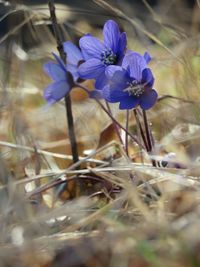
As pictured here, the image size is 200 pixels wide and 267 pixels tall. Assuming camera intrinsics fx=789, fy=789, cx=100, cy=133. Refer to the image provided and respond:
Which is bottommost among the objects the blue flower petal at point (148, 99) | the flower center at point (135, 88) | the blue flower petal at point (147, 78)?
the blue flower petal at point (148, 99)

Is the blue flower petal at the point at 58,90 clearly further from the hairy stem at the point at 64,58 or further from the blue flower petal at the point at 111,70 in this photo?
the blue flower petal at the point at 111,70

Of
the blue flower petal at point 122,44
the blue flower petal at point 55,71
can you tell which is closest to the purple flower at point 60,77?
the blue flower petal at point 55,71

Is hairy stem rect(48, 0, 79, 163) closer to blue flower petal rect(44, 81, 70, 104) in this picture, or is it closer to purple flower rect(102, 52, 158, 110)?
blue flower petal rect(44, 81, 70, 104)

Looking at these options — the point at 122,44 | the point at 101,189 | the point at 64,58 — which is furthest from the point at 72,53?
the point at 101,189

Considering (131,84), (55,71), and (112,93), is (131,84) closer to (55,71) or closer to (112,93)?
(112,93)

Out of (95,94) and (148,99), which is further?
(95,94)

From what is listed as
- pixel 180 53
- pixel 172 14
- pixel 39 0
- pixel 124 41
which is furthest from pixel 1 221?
pixel 39 0

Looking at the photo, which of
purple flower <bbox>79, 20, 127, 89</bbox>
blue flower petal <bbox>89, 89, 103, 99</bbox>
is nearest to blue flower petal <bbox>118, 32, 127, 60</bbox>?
purple flower <bbox>79, 20, 127, 89</bbox>
